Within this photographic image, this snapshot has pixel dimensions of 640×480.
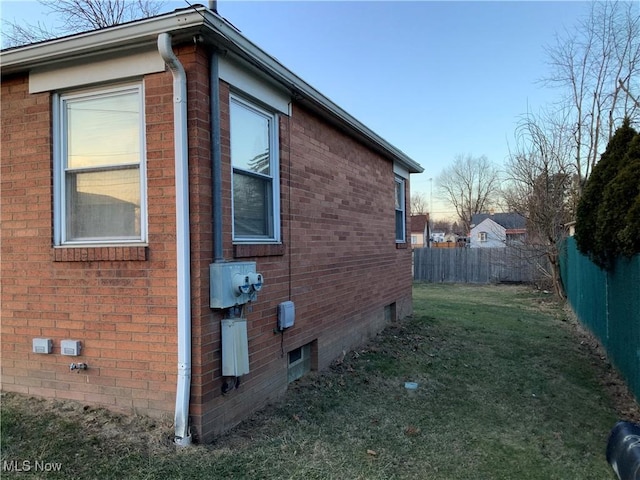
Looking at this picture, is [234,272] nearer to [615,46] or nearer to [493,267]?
[615,46]

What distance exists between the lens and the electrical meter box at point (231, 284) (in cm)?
367

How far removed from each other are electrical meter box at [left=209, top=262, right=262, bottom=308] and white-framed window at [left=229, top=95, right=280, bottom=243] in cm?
40

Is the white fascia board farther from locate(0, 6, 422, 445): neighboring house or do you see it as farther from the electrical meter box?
the electrical meter box

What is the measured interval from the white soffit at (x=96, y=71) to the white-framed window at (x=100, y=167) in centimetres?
11

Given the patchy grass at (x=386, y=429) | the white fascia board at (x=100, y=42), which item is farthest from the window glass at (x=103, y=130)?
the patchy grass at (x=386, y=429)

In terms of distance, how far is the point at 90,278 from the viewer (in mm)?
3939

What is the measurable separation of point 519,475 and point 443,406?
Answer: 1.50 m

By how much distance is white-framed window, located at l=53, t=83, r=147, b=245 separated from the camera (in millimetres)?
3855

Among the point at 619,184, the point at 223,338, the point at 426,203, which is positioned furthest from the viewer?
the point at 426,203

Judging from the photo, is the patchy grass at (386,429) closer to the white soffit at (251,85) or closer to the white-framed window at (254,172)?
the white-framed window at (254,172)

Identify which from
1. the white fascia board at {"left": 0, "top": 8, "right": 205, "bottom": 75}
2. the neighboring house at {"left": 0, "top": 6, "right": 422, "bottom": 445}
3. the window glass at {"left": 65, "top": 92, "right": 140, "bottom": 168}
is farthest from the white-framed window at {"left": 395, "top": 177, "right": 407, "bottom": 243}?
the white fascia board at {"left": 0, "top": 8, "right": 205, "bottom": 75}

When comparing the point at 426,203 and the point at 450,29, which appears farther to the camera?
the point at 426,203

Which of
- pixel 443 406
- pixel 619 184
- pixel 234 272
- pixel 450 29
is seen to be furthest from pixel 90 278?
pixel 450 29

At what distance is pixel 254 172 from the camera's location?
14.9 feet
